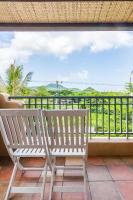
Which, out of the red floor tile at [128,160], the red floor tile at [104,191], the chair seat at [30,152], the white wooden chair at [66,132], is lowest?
the red floor tile at [128,160]

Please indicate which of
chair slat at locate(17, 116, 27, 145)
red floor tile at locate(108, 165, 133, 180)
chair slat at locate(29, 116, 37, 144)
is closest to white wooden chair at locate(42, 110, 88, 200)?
chair slat at locate(29, 116, 37, 144)

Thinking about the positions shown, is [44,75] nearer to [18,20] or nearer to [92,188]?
[18,20]

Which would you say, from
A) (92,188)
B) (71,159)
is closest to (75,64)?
(71,159)

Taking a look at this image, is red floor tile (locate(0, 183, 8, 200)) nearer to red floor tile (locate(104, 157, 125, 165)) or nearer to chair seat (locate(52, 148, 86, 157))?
chair seat (locate(52, 148, 86, 157))

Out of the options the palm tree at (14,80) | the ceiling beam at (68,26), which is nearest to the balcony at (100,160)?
the ceiling beam at (68,26)

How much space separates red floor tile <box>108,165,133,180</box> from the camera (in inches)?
124

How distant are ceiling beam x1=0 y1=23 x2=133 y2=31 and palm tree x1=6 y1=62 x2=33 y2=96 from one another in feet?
12.9

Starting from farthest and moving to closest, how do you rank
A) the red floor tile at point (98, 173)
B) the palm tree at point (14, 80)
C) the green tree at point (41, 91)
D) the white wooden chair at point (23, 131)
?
1. the green tree at point (41, 91)
2. the palm tree at point (14, 80)
3. the red floor tile at point (98, 173)
4. the white wooden chair at point (23, 131)

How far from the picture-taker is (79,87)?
1018 cm

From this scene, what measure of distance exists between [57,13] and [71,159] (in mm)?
2343

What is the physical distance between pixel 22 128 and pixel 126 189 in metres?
1.34

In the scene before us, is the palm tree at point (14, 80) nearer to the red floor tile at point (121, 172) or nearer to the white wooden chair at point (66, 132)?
the red floor tile at point (121, 172)

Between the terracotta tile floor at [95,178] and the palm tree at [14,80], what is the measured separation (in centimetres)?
457

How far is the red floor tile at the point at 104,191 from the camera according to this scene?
2582 mm
